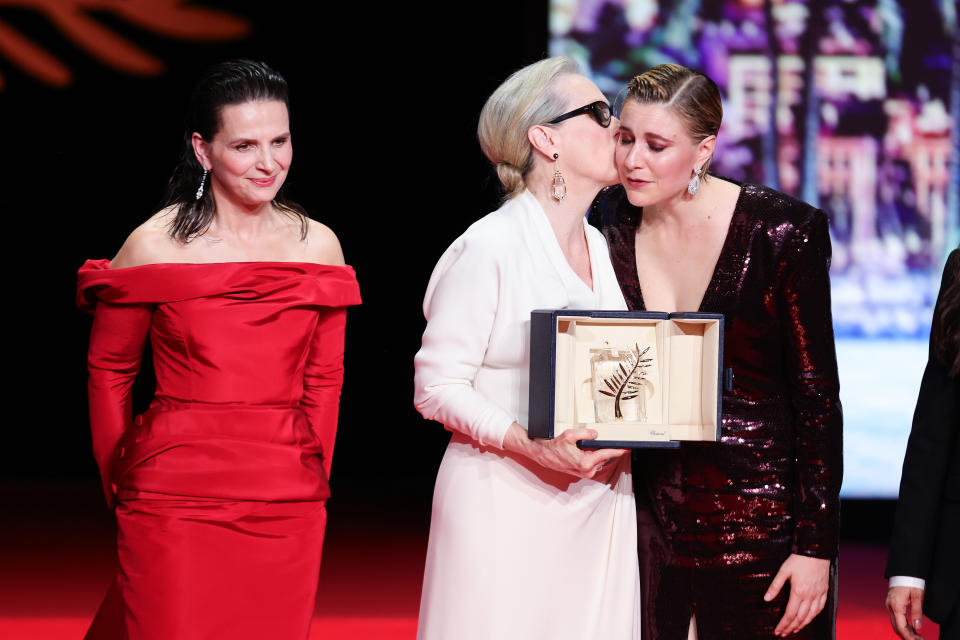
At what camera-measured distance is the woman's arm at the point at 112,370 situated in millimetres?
2252

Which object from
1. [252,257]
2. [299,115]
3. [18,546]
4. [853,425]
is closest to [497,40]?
[299,115]

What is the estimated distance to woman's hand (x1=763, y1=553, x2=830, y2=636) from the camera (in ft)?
6.93

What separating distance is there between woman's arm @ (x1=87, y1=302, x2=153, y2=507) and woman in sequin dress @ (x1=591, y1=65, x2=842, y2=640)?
105 centimetres

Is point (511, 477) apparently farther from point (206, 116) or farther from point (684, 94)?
point (206, 116)

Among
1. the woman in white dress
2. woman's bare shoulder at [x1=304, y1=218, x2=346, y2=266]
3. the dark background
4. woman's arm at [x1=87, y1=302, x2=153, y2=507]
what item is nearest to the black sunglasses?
the woman in white dress

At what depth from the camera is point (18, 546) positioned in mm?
5137

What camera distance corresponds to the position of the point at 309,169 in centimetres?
643

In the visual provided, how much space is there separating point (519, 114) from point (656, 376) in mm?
607

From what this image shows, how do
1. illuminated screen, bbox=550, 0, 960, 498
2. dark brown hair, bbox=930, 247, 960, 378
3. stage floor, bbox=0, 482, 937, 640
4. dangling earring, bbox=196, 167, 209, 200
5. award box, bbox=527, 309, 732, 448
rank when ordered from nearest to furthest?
dark brown hair, bbox=930, 247, 960, 378 → award box, bbox=527, 309, 732, 448 → dangling earring, bbox=196, 167, 209, 200 → stage floor, bbox=0, 482, 937, 640 → illuminated screen, bbox=550, 0, 960, 498

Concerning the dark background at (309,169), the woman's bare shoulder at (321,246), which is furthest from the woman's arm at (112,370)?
the dark background at (309,169)

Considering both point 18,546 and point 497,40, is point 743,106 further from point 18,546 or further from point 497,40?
point 18,546

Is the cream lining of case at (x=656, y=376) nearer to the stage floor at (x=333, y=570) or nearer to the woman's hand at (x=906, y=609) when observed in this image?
the woman's hand at (x=906, y=609)

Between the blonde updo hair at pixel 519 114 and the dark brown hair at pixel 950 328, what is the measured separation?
0.81 metres

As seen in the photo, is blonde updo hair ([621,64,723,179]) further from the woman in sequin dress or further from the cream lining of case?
the cream lining of case
